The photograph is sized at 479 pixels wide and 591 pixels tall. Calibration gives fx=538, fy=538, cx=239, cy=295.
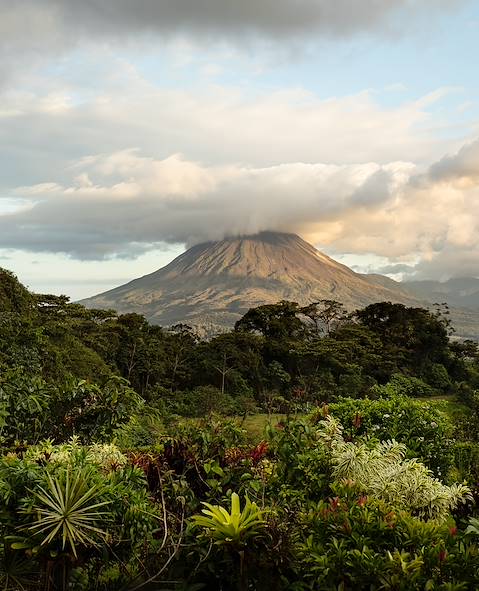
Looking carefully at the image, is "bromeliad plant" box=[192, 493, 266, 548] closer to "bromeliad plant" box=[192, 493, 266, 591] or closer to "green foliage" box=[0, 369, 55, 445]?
"bromeliad plant" box=[192, 493, 266, 591]

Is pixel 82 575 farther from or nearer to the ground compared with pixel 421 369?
farther from the ground

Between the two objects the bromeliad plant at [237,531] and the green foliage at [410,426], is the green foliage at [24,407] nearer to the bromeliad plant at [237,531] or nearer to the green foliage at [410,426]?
the bromeliad plant at [237,531]

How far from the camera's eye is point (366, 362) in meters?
32.4

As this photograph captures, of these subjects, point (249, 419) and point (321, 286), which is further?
point (321, 286)

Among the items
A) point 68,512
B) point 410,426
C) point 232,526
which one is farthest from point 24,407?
point 410,426

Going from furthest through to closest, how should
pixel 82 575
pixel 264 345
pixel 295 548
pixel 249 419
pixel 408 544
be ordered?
pixel 264 345
pixel 249 419
pixel 82 575
pixel 295 548
pixel 408 544

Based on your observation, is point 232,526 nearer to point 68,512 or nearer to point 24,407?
point 68,512

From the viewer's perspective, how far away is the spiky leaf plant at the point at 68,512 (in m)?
3.47

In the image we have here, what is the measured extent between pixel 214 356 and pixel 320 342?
654cm

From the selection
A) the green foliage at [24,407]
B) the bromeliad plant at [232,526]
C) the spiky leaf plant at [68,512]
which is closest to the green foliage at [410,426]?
the green foliage at [24,407]

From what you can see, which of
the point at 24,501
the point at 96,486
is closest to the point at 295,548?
the point at 96,486

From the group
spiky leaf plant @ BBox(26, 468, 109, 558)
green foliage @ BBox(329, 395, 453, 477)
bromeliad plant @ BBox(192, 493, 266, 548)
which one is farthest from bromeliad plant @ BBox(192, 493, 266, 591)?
green foliage @ BBox(329, 395, 453, 477)

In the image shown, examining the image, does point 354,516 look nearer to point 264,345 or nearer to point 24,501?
point 24,501

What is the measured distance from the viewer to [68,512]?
351 cm
